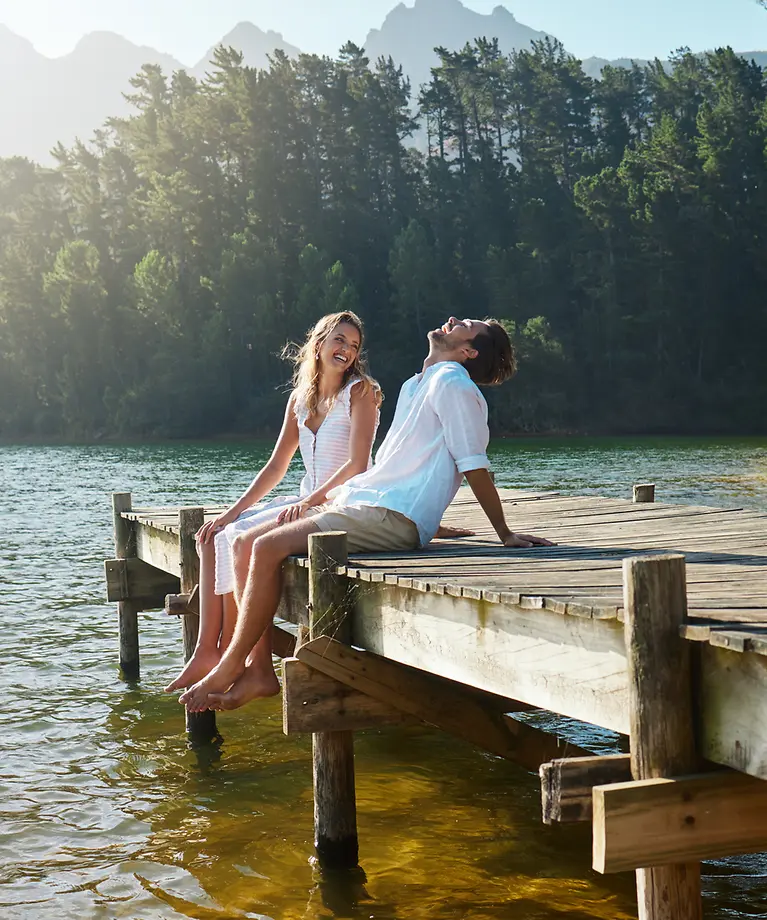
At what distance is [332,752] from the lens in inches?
214

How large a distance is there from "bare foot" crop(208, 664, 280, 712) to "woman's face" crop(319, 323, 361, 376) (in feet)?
5.66

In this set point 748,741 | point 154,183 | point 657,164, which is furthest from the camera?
point 154,183

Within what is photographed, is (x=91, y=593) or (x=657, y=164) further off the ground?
(x=657, y=164)

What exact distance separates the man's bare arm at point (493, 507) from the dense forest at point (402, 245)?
56891 mm

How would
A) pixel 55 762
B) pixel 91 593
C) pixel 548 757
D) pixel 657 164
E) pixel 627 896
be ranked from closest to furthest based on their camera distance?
pixel 627 896 < pixel 548 757 < pixel 55 762 < pixel 91 593 < pixel 657 164

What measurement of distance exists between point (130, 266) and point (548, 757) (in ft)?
241

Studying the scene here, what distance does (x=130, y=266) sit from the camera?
75.7 m

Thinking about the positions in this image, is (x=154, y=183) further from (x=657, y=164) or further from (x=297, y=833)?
(x=297, y=833)

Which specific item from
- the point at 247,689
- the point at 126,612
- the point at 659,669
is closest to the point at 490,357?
the point at 247,689

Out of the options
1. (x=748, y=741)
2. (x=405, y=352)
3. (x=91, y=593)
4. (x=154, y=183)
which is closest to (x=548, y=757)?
(x=748, y=741)

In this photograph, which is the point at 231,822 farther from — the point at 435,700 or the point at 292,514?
the point at 292,514

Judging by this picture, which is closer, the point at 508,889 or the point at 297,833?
the point at 508,889

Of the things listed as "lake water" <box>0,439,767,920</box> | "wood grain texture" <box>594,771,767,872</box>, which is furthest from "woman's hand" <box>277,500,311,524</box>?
"wood grain texture" <box>594,771,767,872</box>

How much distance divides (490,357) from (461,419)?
459mm
